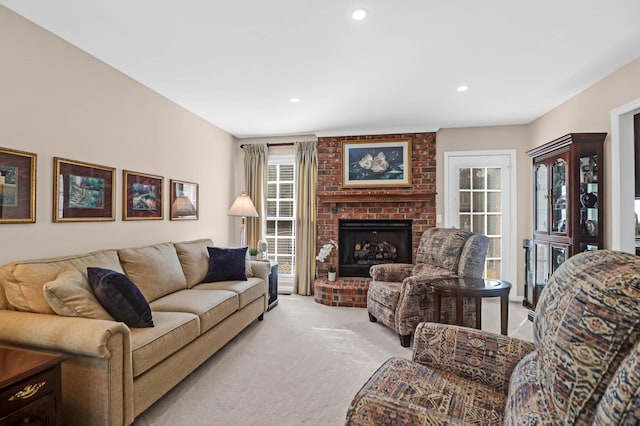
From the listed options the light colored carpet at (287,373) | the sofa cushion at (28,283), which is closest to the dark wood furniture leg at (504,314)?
the light colored carpet at (287,373)

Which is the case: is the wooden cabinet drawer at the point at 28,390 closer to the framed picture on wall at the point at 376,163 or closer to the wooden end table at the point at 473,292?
the wooden end table at the point at 473,292

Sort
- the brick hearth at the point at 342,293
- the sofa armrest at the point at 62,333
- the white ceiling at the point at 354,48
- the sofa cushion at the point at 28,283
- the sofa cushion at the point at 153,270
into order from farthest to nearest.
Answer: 1. the brick hearth at the point at 342,293
2. the sofa cushion at the point at 153,270
3. the white ceiling at the point at 354,48
4. the sofa cushion at the point at 28,283
5. the sofa armrest at the point at 62,333

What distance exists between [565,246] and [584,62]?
175cm

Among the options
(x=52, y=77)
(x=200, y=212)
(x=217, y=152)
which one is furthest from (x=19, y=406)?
(x=217, y=152)

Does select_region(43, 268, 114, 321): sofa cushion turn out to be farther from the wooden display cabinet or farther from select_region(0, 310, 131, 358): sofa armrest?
the wooden display cabinet

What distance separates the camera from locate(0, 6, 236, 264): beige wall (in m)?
2.16

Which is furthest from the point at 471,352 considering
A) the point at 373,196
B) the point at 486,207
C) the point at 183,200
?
the point at 486,207

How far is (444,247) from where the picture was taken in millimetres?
3557

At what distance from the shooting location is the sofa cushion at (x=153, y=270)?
281 cm

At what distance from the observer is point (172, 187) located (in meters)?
3.82

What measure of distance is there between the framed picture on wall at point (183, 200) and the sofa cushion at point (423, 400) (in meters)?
3.18

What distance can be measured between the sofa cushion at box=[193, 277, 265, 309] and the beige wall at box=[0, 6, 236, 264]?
84 centimetres

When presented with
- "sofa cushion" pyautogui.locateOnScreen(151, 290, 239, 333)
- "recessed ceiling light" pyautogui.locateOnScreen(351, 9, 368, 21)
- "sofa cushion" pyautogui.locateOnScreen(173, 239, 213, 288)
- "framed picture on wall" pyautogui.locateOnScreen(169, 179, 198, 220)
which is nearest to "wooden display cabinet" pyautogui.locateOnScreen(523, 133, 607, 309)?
"recessed ceiling light" pyautogui.locateOnScreen(351, 9, 368, 21)

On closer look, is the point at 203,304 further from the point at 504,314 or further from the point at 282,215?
the point at 282,215
